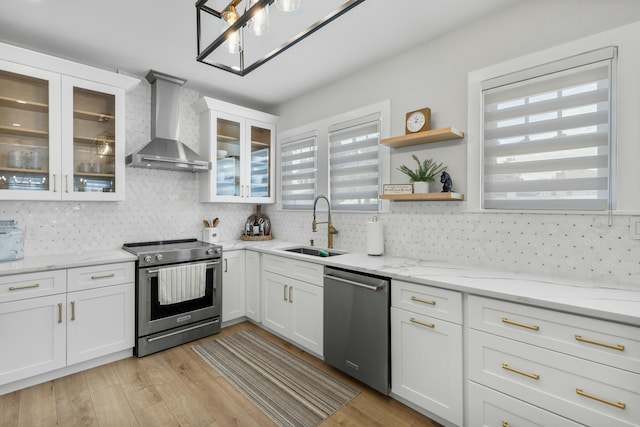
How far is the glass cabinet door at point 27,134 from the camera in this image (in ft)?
7.77

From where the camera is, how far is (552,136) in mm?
1939

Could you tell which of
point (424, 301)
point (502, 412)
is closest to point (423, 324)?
point (424, 301)

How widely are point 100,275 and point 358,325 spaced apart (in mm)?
2162

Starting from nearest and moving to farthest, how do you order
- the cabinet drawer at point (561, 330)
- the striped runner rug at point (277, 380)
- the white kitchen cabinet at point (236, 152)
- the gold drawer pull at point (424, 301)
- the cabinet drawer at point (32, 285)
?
the cabinet drawer at point (561, 330), the gold drawer pull at point (424, 301), the striped runner rug at point (277, 380), the cabinet drawer at point (32, 285), the white kitchen cabinet at point (236, 152)

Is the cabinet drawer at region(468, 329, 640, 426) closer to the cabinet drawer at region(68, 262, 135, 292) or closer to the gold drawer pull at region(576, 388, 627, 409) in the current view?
the gold drawer pull at region(576, 388, 627, 409)

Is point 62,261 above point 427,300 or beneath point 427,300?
above

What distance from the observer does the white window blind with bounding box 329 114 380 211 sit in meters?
2.95

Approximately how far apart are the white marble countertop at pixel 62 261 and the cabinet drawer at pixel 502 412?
9.15 feet

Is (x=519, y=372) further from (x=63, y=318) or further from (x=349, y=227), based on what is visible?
(x=63, y=318)

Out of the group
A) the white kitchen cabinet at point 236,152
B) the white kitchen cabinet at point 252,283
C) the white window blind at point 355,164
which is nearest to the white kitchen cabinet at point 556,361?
the white window blind at point 355,164

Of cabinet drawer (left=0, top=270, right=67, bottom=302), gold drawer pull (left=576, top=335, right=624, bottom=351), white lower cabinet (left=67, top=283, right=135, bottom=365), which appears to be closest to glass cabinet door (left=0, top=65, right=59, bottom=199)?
cabinet drawer (left=0, top=270, right=67, bottom=302)

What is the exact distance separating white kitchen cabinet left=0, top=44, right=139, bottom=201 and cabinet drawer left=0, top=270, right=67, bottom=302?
0.64 m

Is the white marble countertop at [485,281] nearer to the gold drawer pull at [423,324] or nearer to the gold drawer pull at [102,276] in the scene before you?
the gold drawer pull at [102,276]

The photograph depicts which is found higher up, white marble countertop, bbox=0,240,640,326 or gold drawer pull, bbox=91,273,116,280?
white marble countertop, bbox=0,240,640,326
